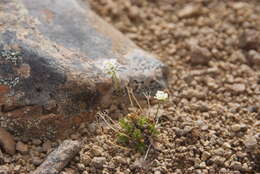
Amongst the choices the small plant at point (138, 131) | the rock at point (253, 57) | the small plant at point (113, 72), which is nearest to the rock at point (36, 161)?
the small plant at point (138, 131)

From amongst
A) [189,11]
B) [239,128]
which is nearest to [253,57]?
[189,11]

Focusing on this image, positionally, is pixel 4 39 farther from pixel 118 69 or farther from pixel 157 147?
pixel 157 147

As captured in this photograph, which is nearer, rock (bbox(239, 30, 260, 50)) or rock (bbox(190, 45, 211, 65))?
rock (bbox(190, 45, 211, 65))

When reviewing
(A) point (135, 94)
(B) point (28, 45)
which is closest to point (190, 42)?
(A) point (135, 94)

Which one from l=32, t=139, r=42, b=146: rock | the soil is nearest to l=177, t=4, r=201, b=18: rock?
the soil

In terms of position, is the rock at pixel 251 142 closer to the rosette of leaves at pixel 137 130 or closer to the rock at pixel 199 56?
the rosette of leaves at pixel 137 130

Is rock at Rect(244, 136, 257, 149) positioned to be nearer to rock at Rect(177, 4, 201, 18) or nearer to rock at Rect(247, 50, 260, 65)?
rock at Rect(247, 50, 260, 65)

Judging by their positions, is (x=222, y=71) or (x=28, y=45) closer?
(x=28, y=45)
